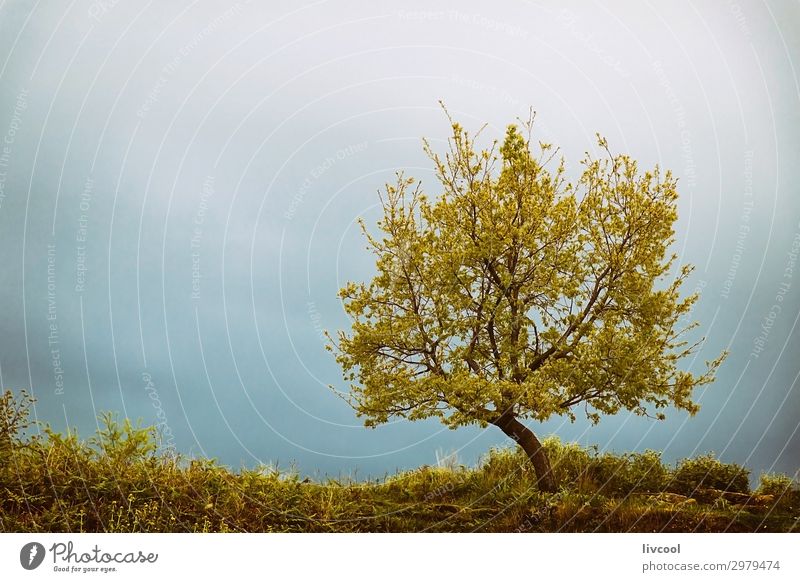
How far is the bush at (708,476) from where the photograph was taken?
8.95 meters

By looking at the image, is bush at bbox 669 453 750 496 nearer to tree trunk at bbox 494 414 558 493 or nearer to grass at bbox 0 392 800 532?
grass at bbox 0 392 800 532

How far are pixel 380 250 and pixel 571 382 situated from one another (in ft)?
8.97

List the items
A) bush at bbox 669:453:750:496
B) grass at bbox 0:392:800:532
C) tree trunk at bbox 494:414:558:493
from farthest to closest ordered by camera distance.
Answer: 1. bush at bbox 669:453:750:496
2. tree trunk at bbox 494:414:558:493
3. grass at bbox 0:392:800:532

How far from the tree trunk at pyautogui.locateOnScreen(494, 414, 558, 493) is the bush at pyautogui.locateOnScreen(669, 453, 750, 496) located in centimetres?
174

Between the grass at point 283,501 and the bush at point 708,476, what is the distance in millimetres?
193

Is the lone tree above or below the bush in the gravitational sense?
above

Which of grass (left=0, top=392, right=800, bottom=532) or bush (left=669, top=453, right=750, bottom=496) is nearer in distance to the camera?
grass (left=0, top=392, right=800, bottom=532)

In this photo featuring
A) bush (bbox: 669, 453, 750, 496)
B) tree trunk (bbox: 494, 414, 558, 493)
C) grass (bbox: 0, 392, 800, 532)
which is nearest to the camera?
grass (bbox: 0, 392, 800, 532)

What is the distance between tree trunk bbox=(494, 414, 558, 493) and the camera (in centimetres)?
831

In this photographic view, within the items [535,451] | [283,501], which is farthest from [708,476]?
[283,501]

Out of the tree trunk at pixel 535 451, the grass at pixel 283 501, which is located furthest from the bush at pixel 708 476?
the tree trunk at pixel 535 451

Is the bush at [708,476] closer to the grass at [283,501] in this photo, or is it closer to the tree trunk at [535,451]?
the grass at [283,501]

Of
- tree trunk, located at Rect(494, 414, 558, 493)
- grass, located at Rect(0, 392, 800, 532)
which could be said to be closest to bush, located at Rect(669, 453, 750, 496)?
grass, located at Rect(0, 392, 800, 532)
